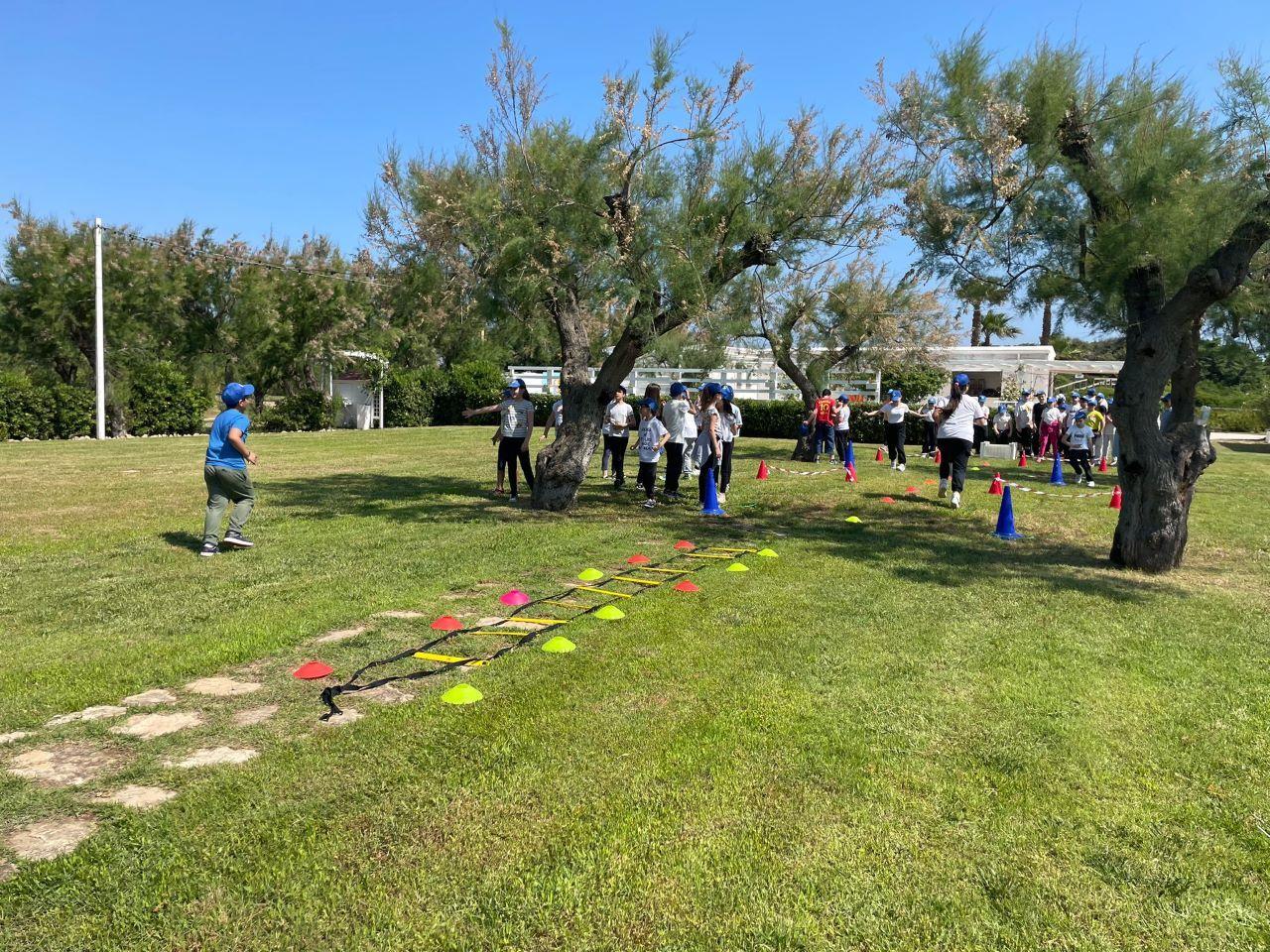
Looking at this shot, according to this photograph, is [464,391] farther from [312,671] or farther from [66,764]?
[66,764]

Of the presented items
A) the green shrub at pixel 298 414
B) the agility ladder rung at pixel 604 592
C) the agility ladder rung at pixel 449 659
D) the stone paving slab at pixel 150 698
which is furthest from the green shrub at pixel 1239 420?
the stone paving slab at pixel 150 698

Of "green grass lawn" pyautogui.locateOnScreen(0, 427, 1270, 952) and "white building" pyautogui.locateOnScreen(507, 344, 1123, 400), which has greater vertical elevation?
"white building" pyautogui.locateOnScreen(507, 344, 1123, 400)

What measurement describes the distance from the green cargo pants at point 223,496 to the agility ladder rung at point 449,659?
3.82m

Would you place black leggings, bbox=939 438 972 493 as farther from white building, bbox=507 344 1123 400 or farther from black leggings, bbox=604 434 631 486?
white building, bbox=507 344 1123 400

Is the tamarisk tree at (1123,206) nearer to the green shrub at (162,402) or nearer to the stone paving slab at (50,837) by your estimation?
the stone paving slab at (50,837)

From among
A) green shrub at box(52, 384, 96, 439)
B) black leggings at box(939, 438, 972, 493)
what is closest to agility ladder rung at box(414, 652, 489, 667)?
black leggings at box(939, 438, 972, 493)

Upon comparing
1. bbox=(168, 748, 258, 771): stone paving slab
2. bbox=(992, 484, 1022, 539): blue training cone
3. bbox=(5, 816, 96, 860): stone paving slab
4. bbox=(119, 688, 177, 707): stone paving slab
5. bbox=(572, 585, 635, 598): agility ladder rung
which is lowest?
bbox=(5, 816, 96, 860): stone paving slab

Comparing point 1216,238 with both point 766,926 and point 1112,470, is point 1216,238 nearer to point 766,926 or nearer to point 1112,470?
point 766,926

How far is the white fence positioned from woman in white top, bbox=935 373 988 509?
543 inches

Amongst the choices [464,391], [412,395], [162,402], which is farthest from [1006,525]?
[464,391]

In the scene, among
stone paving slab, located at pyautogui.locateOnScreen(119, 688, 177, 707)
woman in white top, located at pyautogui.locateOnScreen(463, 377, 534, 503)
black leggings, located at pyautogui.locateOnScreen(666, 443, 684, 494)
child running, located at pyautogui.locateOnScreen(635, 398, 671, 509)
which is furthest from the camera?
black leggings, located at pyautogui.locateOnScreen(666, 443, 684, 494)

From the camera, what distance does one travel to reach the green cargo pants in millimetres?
7898

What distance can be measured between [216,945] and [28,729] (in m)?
2.05

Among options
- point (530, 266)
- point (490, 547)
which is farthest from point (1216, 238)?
point (490, 547)
